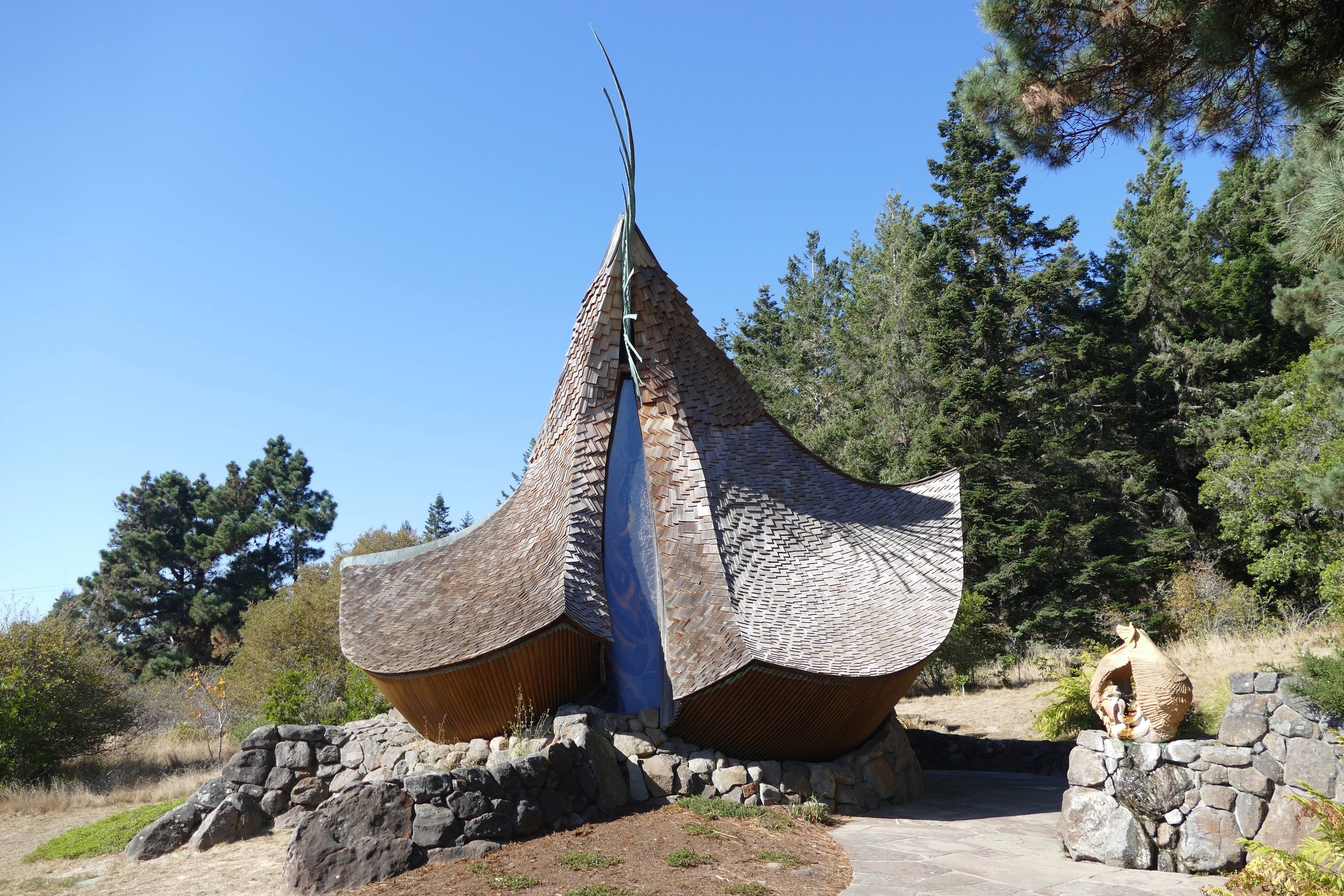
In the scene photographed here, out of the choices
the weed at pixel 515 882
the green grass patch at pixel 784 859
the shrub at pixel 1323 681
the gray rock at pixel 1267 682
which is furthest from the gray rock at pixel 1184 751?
the weed at pixel 515 882

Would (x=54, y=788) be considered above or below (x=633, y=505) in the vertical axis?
below

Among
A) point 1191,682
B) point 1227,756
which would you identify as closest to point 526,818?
point 1227,756

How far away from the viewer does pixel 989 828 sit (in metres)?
7.73

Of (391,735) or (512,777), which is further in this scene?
(391,735)

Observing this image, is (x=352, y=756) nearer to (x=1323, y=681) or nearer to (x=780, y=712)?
(x=780, y=712)

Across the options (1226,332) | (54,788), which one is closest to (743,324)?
(1226,332)

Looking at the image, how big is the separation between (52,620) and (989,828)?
50.9ft

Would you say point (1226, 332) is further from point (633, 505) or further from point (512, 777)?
point (512, 777)

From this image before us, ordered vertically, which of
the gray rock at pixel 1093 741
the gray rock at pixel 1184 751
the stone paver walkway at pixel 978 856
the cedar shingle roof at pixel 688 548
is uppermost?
the cedar shingle roof at pixel 688 548

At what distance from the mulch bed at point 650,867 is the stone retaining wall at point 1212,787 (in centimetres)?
190

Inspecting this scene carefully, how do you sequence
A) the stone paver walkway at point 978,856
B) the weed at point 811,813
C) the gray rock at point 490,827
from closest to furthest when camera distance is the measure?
the stone paver walkway at point 978,856 → the gray rock at point 490,827 → the weed at point 811,813

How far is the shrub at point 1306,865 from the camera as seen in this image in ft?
15.7

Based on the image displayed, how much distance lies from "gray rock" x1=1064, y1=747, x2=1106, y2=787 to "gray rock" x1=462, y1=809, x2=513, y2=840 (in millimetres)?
4208

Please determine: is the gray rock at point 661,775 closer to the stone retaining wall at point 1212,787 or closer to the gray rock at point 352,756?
the gray rock at point 352,756
